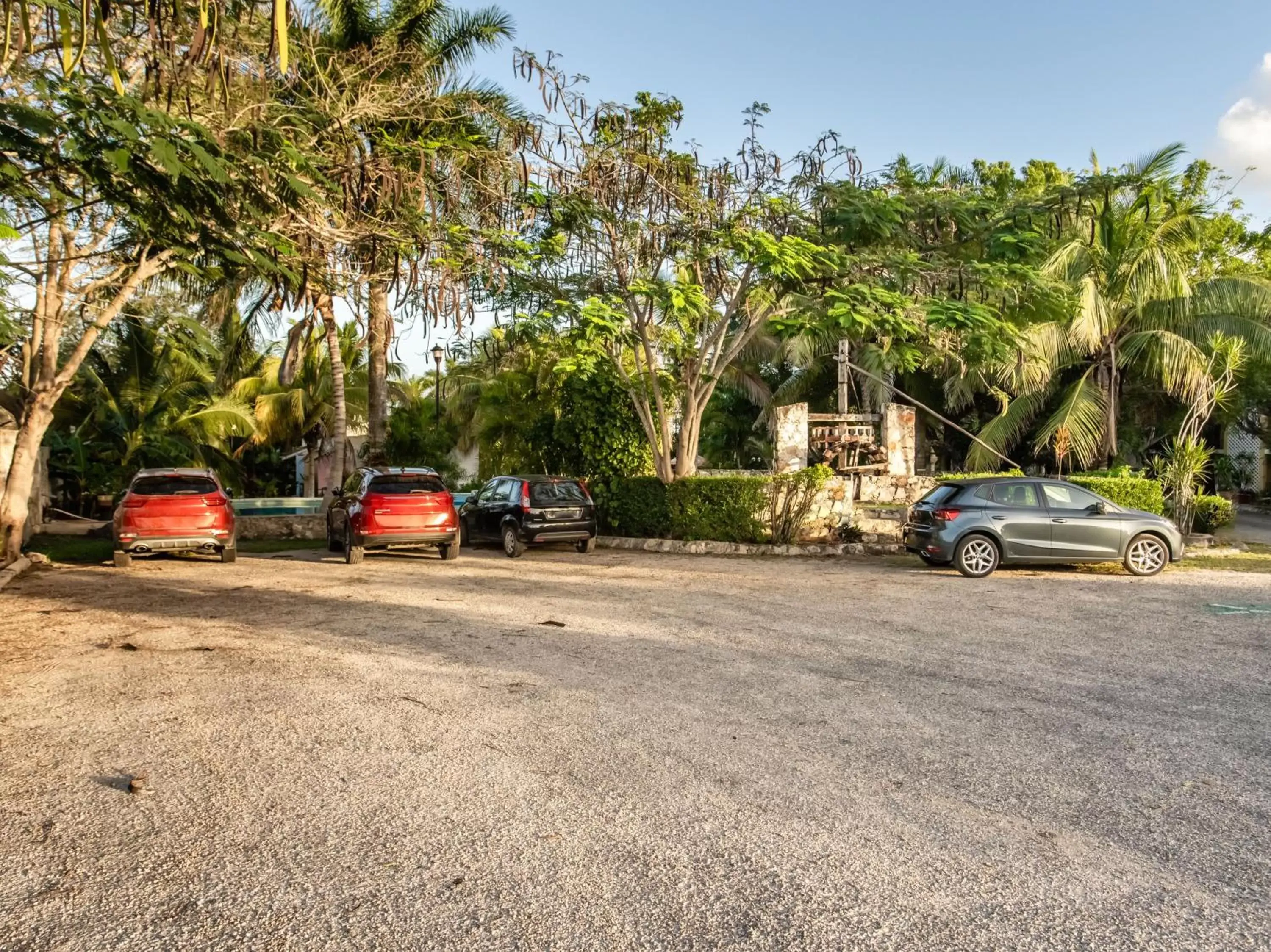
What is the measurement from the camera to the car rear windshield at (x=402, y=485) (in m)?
16.7

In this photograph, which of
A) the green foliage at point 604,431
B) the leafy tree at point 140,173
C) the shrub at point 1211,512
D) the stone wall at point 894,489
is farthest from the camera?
the stone wall at point 894,489

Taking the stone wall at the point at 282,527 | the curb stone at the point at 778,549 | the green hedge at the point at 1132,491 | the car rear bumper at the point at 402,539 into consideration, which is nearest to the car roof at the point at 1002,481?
the curb stone at the point at 778,549

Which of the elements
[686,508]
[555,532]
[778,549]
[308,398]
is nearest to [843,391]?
[686,508]

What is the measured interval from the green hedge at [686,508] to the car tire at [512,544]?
314 cm

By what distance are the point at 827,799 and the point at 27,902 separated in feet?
10.8

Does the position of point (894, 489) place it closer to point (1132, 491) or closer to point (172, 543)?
point (1132, 491)

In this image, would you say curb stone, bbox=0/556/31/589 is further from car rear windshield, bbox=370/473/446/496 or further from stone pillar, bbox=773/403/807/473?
stone pillar, bbox=773/403/807/473

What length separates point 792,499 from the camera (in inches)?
736

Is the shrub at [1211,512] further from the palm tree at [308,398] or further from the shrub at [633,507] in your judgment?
the palm tree at [308,398]

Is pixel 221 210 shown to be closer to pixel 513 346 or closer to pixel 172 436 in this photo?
pixel 513 346

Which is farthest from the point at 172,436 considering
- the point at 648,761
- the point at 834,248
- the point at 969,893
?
the point at 969,893

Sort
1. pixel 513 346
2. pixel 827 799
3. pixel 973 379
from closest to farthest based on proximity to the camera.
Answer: pixel 827 799, pixel 513 346, pixel 973 379

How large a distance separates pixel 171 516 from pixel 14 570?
235 centimetres

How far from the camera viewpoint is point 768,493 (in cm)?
1880
